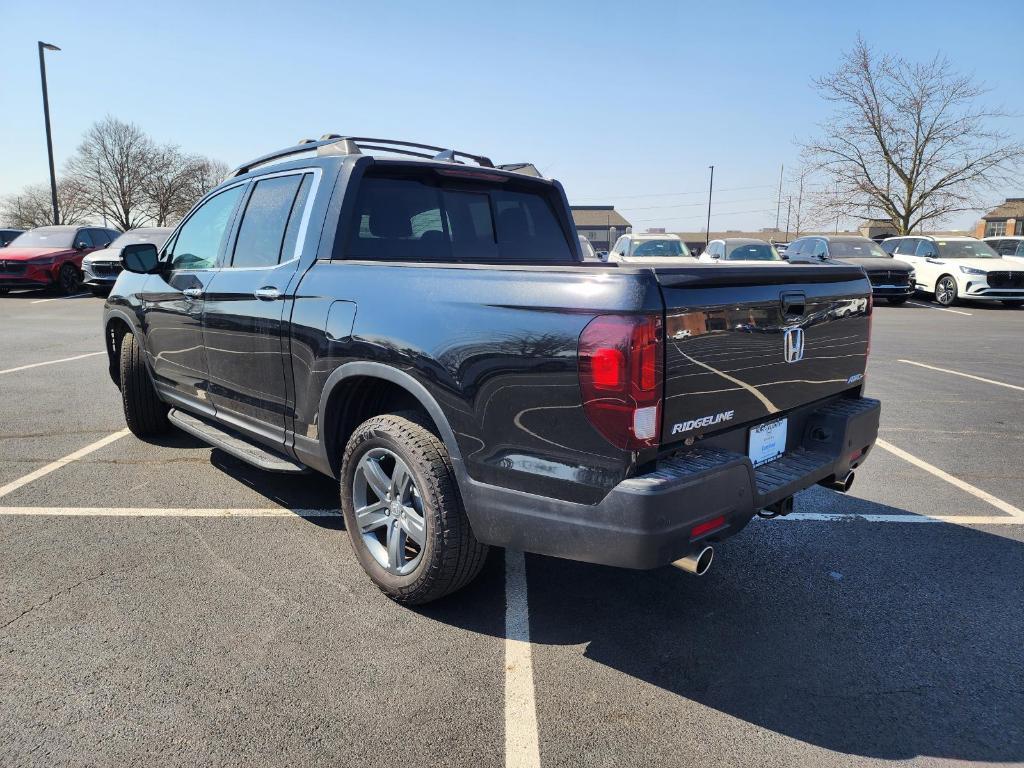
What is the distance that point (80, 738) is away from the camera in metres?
2.21

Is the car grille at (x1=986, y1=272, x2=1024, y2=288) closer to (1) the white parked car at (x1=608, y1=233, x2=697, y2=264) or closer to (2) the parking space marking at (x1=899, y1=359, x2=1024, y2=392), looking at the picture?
(1) the white parked car at (x1=608, y1=233, x2=697, y2=264)

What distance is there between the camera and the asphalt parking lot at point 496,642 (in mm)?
2230

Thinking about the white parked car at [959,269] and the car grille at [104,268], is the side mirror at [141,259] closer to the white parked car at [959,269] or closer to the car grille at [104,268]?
the car grille at [104,268]

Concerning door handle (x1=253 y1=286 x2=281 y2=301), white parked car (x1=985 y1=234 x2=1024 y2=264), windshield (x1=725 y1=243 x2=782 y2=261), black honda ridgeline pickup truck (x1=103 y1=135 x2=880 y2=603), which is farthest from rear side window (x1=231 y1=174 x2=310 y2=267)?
white parked car (x1=985 y1=234 x2=1024 y2=264)

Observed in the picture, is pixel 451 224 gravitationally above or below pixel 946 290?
above

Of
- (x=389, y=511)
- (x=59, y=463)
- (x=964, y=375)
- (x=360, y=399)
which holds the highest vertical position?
(x=360, y=399)

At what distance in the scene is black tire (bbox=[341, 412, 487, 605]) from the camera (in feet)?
8.93

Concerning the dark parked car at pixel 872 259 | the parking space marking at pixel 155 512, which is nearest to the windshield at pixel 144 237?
the parking space marking at pixel 155 512

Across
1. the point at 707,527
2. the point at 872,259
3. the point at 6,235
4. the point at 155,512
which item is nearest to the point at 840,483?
the point at 707,527

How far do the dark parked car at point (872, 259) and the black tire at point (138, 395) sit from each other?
53.2ft

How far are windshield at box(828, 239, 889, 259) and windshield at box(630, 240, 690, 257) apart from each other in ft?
15.3

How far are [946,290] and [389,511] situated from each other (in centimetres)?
2103

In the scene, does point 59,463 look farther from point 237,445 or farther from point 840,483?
point 840,483

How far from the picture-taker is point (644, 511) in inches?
86.7
